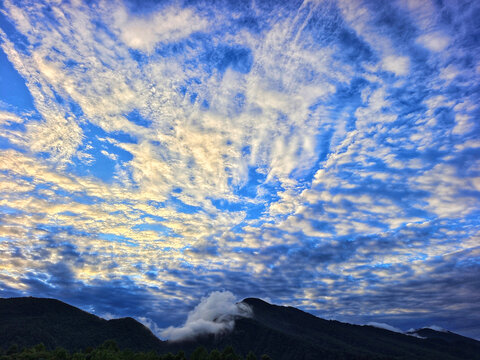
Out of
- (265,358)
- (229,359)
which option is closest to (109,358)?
(229,359)

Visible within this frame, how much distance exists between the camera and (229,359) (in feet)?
483

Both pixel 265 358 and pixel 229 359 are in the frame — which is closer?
pixel 229 359

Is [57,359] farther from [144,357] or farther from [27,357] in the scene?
[144,357]

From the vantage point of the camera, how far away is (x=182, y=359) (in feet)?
485

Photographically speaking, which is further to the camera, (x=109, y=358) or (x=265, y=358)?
(x=265, y=358)

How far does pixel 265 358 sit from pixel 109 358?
8070 centimetres

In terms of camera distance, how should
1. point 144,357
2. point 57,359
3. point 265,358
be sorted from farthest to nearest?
point 265,358, point 144,357, point 57,359

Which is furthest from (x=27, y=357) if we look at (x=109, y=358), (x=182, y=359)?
(x=182, y=359)

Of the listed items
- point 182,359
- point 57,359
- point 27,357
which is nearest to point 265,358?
point 182,359

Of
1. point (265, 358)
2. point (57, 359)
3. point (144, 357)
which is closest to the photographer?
point (57, 359)

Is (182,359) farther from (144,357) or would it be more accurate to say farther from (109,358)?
(109,358)

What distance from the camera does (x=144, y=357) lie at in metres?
144

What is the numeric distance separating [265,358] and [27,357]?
11430 cm

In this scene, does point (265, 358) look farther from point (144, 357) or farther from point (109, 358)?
point (109, 358)
